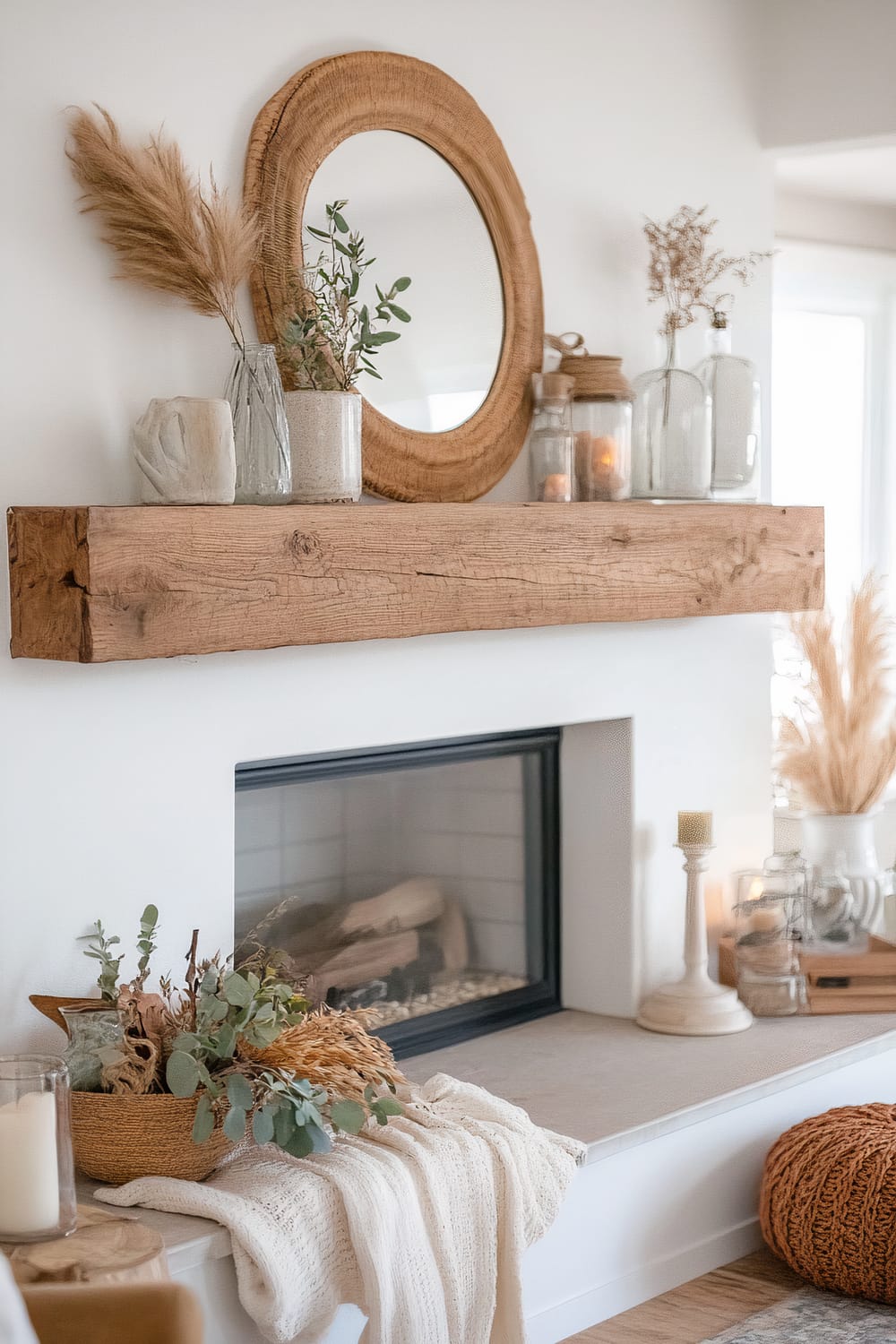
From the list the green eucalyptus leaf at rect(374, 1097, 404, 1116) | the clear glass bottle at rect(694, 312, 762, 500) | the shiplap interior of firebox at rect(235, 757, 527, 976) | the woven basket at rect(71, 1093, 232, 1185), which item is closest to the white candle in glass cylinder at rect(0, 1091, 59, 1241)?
the woven basket at rect(71, 1093, 232, 1185)

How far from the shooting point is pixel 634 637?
11.1 ft

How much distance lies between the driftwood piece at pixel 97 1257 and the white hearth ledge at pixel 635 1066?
87cm

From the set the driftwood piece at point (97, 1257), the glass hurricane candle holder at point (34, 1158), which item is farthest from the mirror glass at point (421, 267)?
the driftwood piece at point (97, 1257)

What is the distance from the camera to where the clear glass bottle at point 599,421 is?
3148 mm

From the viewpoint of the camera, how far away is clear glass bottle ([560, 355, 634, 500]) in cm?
315

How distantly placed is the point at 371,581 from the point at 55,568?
552 mm

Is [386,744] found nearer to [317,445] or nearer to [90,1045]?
[317,445]

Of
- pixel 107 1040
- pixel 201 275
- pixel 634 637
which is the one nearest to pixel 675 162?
pixel 634 637

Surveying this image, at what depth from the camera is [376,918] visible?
125 inches

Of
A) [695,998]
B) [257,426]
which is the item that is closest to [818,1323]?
[695,998]

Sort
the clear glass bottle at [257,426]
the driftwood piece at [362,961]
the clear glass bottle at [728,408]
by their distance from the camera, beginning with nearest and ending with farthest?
the clear glass bottle at [257,426] → the driftwood piece at [362,961] → the clear glass bottle at [728,408]

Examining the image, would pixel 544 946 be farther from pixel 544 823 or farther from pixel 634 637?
pixel 634 637

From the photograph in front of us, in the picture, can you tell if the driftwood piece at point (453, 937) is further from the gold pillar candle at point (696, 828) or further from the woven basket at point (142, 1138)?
the woven basket at point (142, 1138)

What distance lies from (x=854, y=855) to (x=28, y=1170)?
2267 mm
